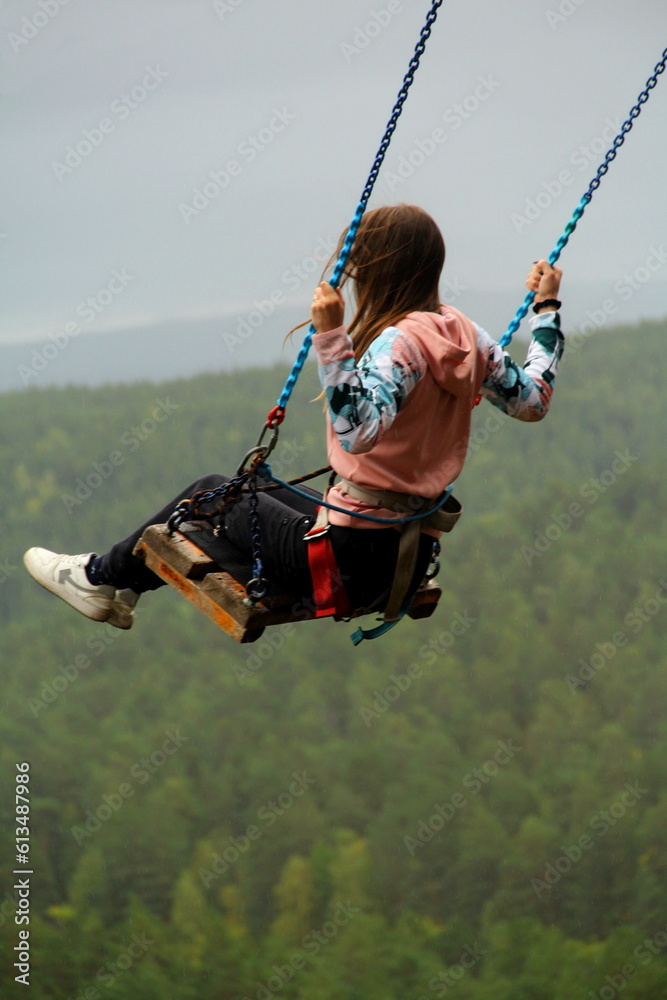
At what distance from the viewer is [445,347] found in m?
2.48

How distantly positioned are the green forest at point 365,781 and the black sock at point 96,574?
105 ft

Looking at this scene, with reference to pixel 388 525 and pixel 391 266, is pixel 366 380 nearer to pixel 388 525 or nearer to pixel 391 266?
pixel 391 266

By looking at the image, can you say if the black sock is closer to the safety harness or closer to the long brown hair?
the safety harness

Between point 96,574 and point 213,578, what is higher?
point 213,578

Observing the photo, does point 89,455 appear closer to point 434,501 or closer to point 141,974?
point 141,974

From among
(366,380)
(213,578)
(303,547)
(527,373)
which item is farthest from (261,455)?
(527,373)

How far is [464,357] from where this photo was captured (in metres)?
2.54

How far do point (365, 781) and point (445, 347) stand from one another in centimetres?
3725

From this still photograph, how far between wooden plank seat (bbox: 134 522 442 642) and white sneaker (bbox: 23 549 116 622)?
0.76ft

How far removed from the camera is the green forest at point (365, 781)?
36.0 metres

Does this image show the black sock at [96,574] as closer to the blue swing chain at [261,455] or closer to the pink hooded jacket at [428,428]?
the blue swing chain at [261,455]

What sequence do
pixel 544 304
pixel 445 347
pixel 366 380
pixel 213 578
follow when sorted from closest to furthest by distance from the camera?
pixel 366 380 < pixel 445 347 < pixel 213 578 < pixel 544 304

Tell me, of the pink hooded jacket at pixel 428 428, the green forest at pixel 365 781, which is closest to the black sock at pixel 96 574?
the pink hooded jacket at pixel 428 428

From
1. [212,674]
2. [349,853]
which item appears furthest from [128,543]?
[212,674]
